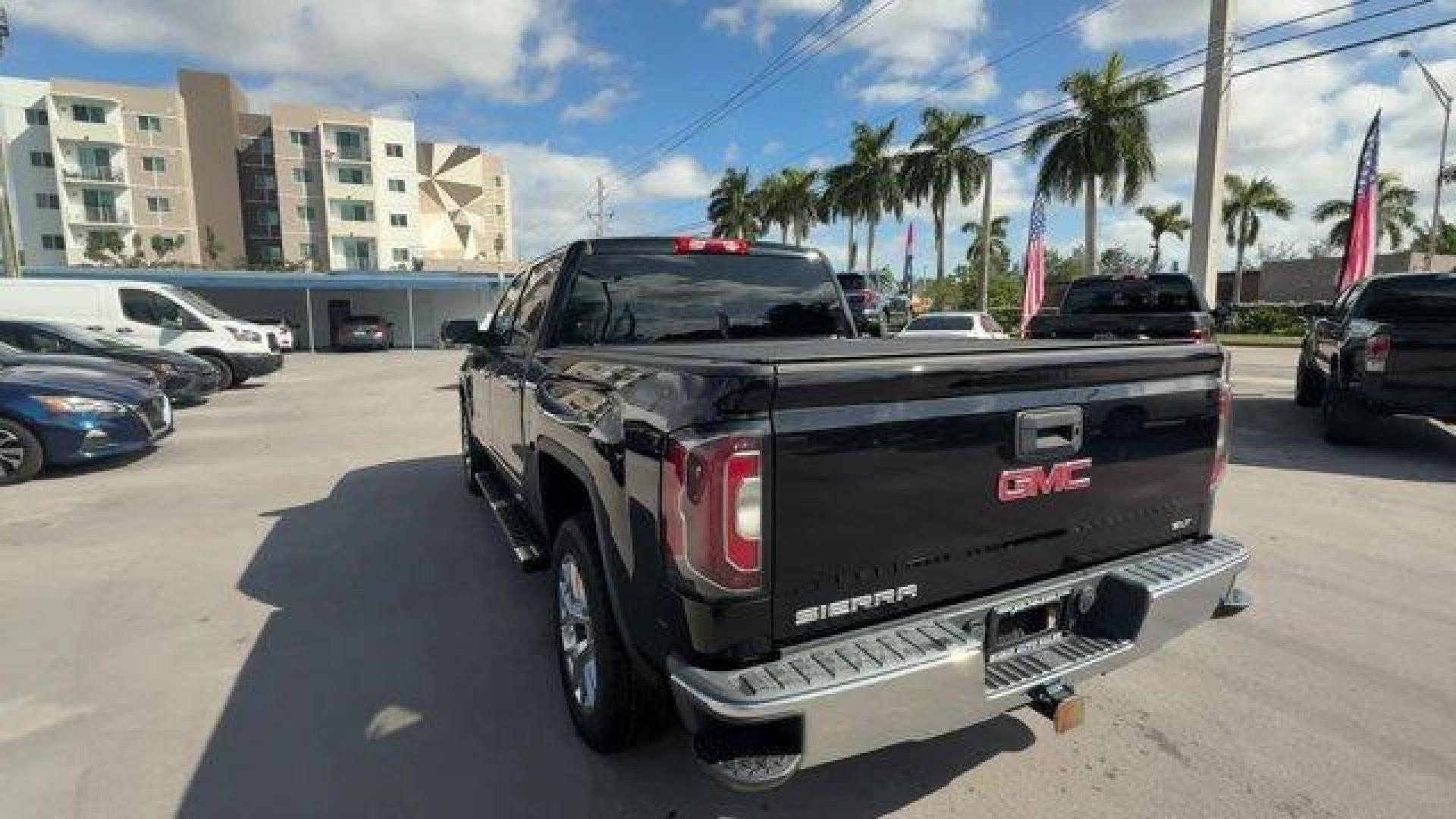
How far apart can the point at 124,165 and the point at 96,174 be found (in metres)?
1.93

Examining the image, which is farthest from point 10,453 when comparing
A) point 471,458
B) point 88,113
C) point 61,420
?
point 88,113

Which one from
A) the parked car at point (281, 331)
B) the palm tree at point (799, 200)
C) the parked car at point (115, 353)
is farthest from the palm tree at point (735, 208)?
the parked car at point (115, 353)

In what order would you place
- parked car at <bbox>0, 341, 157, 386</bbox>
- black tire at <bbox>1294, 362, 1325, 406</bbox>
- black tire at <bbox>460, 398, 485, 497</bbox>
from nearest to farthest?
black tire at <bbox>460, 398, 485, 497</bbox> < parked car at <bbox>0, 341, 157, 386</bbox> < black tire at <bbox>1294, 362, 1325, 406</bbox>

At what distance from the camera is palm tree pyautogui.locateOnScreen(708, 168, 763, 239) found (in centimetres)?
5884

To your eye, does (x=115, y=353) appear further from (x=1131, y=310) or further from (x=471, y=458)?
(x=1131, y=310)

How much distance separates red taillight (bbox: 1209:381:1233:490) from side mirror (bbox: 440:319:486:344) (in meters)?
4.19

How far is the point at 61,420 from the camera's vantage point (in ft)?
23.9

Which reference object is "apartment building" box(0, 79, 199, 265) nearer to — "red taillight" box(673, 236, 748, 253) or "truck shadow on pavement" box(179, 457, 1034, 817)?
"truck shadow on pavement" box(179, 457, 1034, 817)

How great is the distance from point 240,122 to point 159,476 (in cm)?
7070

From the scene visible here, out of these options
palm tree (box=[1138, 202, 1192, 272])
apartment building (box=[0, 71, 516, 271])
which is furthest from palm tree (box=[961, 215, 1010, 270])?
apartment building (box=[0, 71, 516, 271])

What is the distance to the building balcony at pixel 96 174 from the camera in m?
56.5

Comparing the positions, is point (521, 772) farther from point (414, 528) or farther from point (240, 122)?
point (240, 122)

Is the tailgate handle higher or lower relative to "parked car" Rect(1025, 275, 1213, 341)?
lower

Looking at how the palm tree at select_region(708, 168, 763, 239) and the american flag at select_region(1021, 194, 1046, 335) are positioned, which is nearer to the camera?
the american flag at select_region(1021, 194, 1046, 335)
